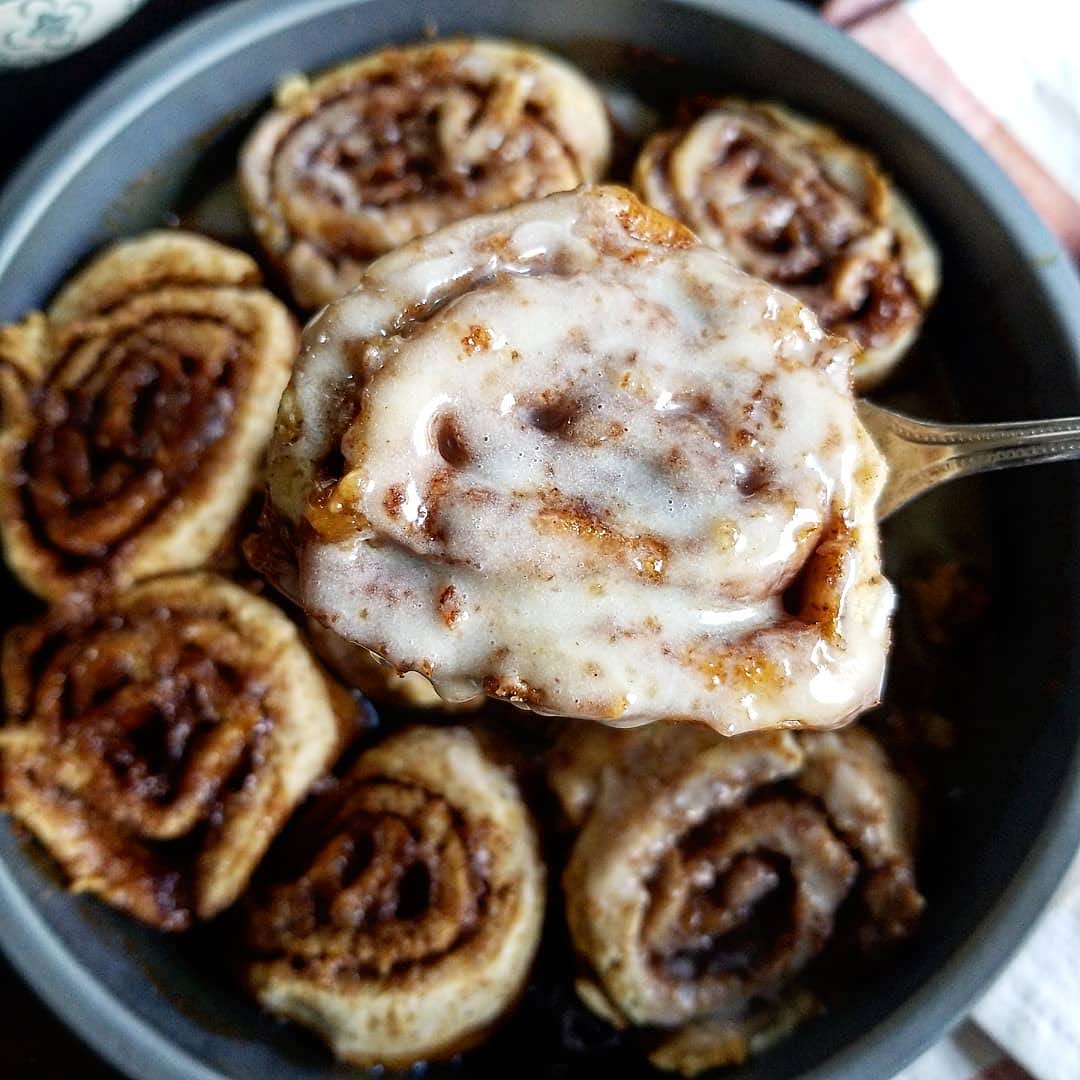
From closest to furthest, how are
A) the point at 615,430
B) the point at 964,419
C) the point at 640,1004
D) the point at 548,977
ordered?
the point at 615,430 < the point at 640,1004 < the point at 548,977 < the point at 964,419

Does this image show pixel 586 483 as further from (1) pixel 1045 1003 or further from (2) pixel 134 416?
(1) pixel 1045 1003

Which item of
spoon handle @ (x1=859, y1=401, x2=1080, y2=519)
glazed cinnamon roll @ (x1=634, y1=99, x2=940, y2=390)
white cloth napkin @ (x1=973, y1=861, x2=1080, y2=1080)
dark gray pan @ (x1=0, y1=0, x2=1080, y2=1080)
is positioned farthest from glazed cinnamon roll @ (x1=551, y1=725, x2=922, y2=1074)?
glazed cinnamon roll @ (x1=634, y1=99, x2=940, y2=390)

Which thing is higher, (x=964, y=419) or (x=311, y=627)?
(x=964, y=419)

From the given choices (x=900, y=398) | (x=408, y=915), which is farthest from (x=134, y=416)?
(x=900, y=398)

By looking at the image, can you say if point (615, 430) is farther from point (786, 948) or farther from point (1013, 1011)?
point (1013, 1011)

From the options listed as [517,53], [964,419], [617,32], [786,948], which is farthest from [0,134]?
[786,948]

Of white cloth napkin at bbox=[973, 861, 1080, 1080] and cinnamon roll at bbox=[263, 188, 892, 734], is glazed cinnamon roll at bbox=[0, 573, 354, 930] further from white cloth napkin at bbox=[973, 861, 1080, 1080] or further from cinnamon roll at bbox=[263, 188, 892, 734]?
white cloth napkin at bbox=[973, 861, 1080, 1080]
